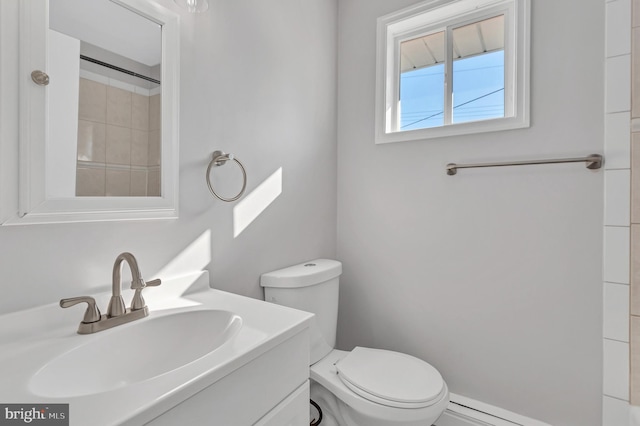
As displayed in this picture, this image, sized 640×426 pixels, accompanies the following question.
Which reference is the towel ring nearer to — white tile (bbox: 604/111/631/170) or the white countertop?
the white countertop

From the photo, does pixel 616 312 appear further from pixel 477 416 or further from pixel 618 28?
pixel 618 28

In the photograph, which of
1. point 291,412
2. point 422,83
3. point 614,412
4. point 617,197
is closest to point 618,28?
point 617,197

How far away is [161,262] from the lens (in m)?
1.05

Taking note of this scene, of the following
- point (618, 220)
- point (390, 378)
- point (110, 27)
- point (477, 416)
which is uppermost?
point (110, 27)

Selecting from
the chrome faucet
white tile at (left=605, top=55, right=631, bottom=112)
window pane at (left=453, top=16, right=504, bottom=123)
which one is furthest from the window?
the chrome faucet

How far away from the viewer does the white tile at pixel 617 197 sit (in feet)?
3.93

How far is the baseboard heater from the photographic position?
140cm

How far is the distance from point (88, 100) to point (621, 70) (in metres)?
1.80

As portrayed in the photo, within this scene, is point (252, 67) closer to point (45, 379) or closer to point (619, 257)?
Answer: point (45, 379)

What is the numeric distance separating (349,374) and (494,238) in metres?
0.88

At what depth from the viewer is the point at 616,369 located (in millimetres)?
1227

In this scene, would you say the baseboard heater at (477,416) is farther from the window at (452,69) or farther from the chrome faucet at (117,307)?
the chrome faucet at (117,307)

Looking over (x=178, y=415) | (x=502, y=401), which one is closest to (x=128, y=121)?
(x=178, y=415)

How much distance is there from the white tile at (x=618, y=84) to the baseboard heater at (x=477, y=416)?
51.8 inches
